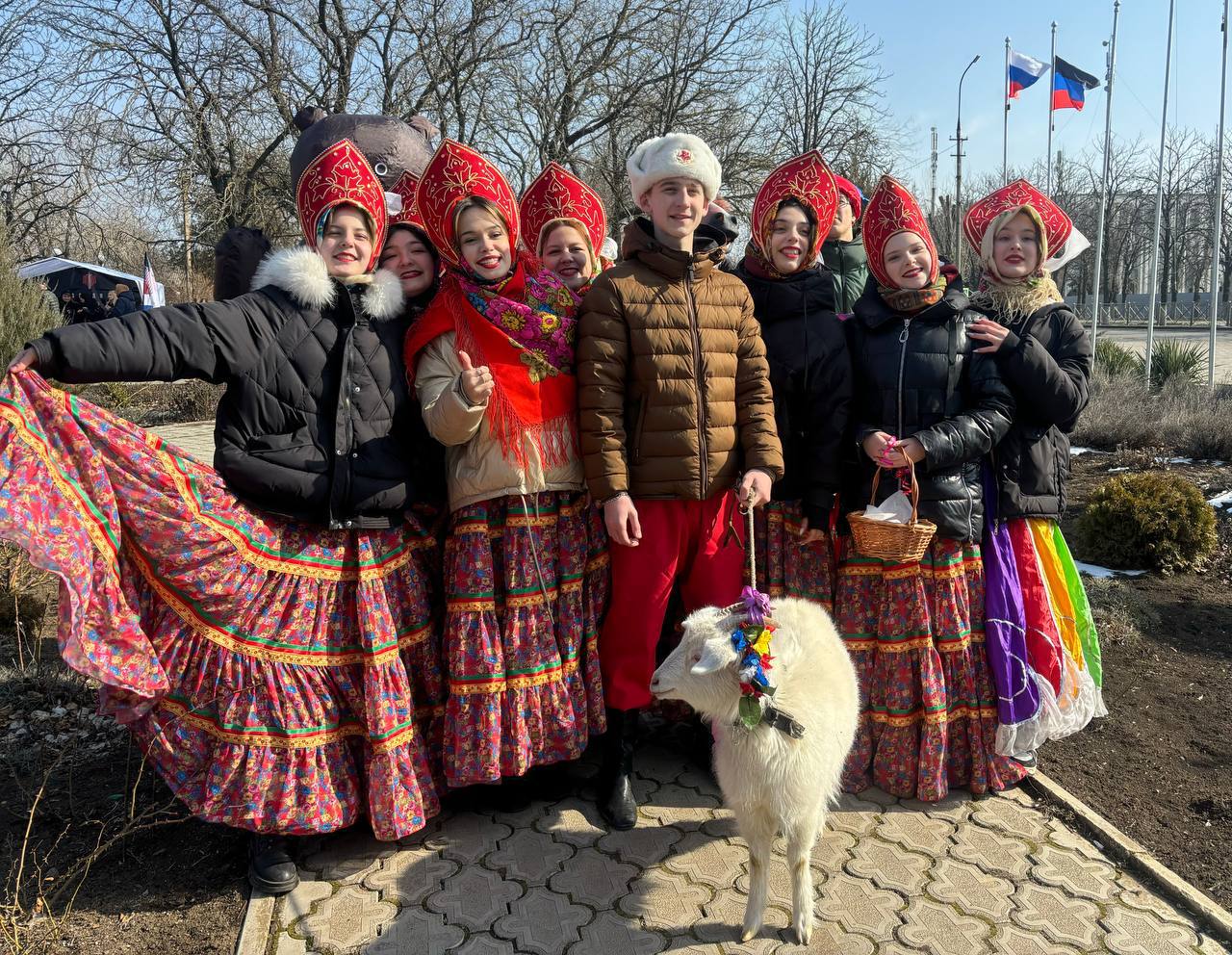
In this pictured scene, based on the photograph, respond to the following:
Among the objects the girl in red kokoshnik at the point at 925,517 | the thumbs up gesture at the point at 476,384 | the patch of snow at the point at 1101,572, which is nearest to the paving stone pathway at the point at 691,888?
the girl in red kokoshnik at the point at 925,517

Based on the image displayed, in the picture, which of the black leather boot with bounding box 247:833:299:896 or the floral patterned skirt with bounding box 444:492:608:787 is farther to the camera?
the floral patterned skirt with bounding box 444:492:608:787

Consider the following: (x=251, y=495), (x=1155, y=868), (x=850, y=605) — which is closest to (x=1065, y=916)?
(x=1155, y=868)

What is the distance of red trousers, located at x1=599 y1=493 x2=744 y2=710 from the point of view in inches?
125

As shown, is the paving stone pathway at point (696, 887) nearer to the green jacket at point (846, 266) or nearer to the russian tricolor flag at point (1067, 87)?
the green jacket at point (846, 266)

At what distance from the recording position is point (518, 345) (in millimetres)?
3047

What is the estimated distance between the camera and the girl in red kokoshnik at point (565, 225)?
11.4 ft

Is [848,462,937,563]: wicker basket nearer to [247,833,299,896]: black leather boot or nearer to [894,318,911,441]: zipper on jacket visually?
[894,318,911,441]: zipper on jacket

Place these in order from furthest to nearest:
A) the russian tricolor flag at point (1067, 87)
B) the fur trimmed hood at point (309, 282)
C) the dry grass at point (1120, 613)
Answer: the russian tricolor flag at point (1067, 87) → the dry grass at point (1120, 613) → the fur trimmed hood at point (309, 282)

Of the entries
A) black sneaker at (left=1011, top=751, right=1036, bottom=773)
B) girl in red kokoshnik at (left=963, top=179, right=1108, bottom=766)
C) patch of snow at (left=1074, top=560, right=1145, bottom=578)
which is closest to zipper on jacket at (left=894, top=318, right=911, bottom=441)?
girl in red kokoshnik at (left=963, top=179, right=1108, bottom=766)

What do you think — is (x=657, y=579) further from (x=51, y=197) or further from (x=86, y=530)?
(x=51, y=197)

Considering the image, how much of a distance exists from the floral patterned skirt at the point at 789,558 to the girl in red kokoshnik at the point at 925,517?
86mm

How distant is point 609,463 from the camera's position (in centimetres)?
296

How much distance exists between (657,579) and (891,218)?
167 centimetres

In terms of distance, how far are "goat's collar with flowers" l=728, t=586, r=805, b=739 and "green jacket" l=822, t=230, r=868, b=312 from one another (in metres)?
2.67
